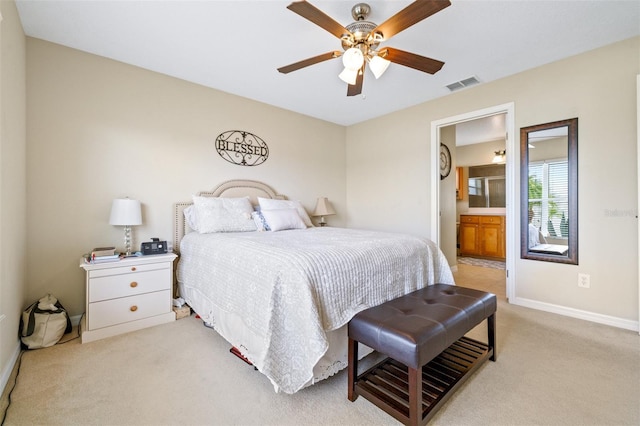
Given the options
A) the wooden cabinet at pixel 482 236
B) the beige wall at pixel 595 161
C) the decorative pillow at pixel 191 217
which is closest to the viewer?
the beige wall at pixel 595 161

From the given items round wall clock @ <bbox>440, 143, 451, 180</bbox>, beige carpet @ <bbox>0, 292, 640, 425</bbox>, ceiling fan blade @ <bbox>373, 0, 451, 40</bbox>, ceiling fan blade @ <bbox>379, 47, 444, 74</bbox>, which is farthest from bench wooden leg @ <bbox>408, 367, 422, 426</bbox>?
round wall clock @ <bbox>440, 143, 451, 180</bbox>

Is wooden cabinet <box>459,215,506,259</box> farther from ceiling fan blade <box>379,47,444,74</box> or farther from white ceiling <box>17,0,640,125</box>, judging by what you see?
ceiling fan blade <box>379,47,444,74</box>

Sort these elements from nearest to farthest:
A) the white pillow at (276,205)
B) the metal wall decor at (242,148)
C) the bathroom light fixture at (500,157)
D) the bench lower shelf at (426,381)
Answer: the bench lower shelf at (426,381) < the white pillow at (276,205) < the metal wall decor at (242,148) < the bathroom light fixture at (500,157)

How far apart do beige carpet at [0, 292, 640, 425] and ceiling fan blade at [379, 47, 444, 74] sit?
2.12m

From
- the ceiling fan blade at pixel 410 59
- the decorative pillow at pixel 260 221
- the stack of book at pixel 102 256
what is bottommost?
the stack of book at pixel 102 256

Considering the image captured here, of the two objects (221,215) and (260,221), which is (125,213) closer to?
(221,215)

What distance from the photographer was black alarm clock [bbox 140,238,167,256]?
8.54ft

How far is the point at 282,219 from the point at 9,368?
2.29m

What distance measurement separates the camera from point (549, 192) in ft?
9.39

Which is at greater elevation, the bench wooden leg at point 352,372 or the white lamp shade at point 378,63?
the white lamp shade at point 378,63

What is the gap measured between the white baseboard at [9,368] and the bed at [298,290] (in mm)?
1158

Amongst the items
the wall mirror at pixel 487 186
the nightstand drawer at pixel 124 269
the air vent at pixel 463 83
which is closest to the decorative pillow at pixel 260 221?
the nightstand drawer at pixel 124 269

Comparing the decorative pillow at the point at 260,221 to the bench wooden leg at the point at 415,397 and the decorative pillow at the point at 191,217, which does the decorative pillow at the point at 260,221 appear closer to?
the decorative pillow at the point at 191,217

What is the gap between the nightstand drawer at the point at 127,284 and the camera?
2.24m
